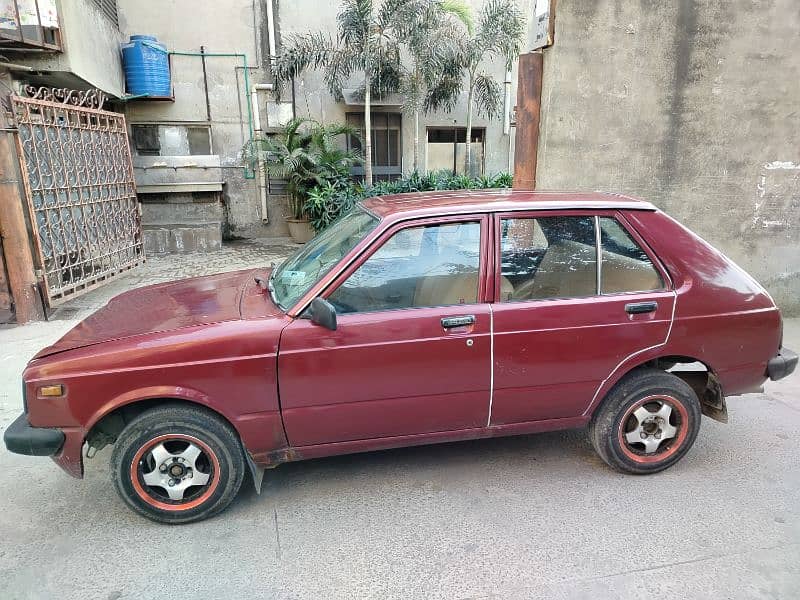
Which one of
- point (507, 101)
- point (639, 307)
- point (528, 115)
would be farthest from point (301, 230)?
point (639, 307)

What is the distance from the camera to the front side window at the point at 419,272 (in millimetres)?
2877

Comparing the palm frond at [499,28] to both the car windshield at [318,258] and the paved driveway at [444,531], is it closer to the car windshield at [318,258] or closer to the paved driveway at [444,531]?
the car windshield at [318,258]

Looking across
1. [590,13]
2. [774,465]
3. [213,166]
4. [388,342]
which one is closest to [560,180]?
[590,13]

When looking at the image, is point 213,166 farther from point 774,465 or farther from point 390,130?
point 774,465

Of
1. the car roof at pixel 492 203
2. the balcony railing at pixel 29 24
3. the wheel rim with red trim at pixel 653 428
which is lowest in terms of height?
the wheel rim with red trim at pixel 653 428

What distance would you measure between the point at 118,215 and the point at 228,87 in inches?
171

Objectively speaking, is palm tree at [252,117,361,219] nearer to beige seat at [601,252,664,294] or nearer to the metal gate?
the metal gate

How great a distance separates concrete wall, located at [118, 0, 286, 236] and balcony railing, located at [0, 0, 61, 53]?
4.27m

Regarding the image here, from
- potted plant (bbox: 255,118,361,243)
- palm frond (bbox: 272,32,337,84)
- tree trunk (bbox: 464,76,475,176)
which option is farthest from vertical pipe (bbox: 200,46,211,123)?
tree trunk (bbox: 464,76,475,176)

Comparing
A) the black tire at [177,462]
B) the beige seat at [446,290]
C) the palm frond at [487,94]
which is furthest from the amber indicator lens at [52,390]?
the palm frond at [487,94]

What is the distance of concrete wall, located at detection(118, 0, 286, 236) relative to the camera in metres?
10.4

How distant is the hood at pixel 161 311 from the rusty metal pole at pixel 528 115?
342 centimetres

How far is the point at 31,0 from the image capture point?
5941 millimetres

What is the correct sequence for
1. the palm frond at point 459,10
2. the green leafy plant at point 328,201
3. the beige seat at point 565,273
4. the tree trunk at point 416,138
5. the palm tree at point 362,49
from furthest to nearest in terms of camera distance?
the tree trunk at point 416,138
the green leafy plant at point 328,201
the palm frond at point 459,10
the palm tree at point 362,49
the beige seat at point 565,273
